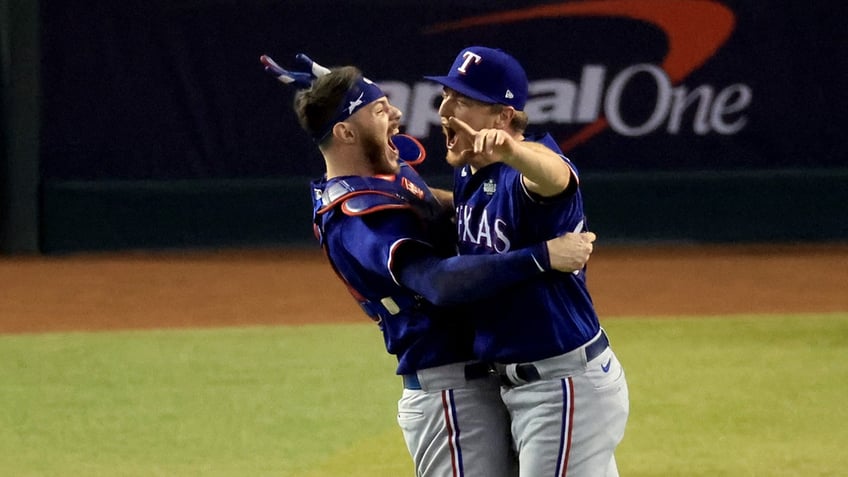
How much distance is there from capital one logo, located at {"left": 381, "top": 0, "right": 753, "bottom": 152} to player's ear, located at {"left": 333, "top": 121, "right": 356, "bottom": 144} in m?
8.89

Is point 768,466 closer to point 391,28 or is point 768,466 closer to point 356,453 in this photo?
point 356,453

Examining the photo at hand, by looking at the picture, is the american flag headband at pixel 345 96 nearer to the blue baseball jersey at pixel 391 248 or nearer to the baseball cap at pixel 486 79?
the blue baseball jersey at pixel 391 248

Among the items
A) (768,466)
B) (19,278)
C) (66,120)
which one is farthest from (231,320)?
(768,466)

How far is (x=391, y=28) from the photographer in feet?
42.5

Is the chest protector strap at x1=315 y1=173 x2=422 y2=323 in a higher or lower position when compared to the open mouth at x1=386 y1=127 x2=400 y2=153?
lower

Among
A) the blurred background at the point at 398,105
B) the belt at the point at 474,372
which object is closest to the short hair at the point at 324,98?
the belt at the point at 474,372

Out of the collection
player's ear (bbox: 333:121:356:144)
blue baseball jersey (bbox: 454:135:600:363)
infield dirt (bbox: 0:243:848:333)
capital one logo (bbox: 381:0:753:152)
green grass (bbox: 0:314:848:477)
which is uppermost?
player's ear (bbox: 333:121:356:144)

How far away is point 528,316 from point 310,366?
4791 millimetres

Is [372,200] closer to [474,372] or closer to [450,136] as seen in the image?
[450,136]

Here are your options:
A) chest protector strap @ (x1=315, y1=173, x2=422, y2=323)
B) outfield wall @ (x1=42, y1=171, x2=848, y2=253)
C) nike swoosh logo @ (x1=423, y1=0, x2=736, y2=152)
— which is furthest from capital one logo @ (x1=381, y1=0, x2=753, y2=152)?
chest protector strap @ (x1=315, y1=173, x2=422, y2=323)

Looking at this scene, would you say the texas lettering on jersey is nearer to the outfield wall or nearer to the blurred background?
the blurred background

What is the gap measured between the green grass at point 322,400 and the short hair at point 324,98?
260cm

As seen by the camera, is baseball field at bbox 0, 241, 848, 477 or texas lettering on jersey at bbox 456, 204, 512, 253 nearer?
texas lettering on jersey at bbox 456, 204, 512, 253

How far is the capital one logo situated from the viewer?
1297 centimetres
